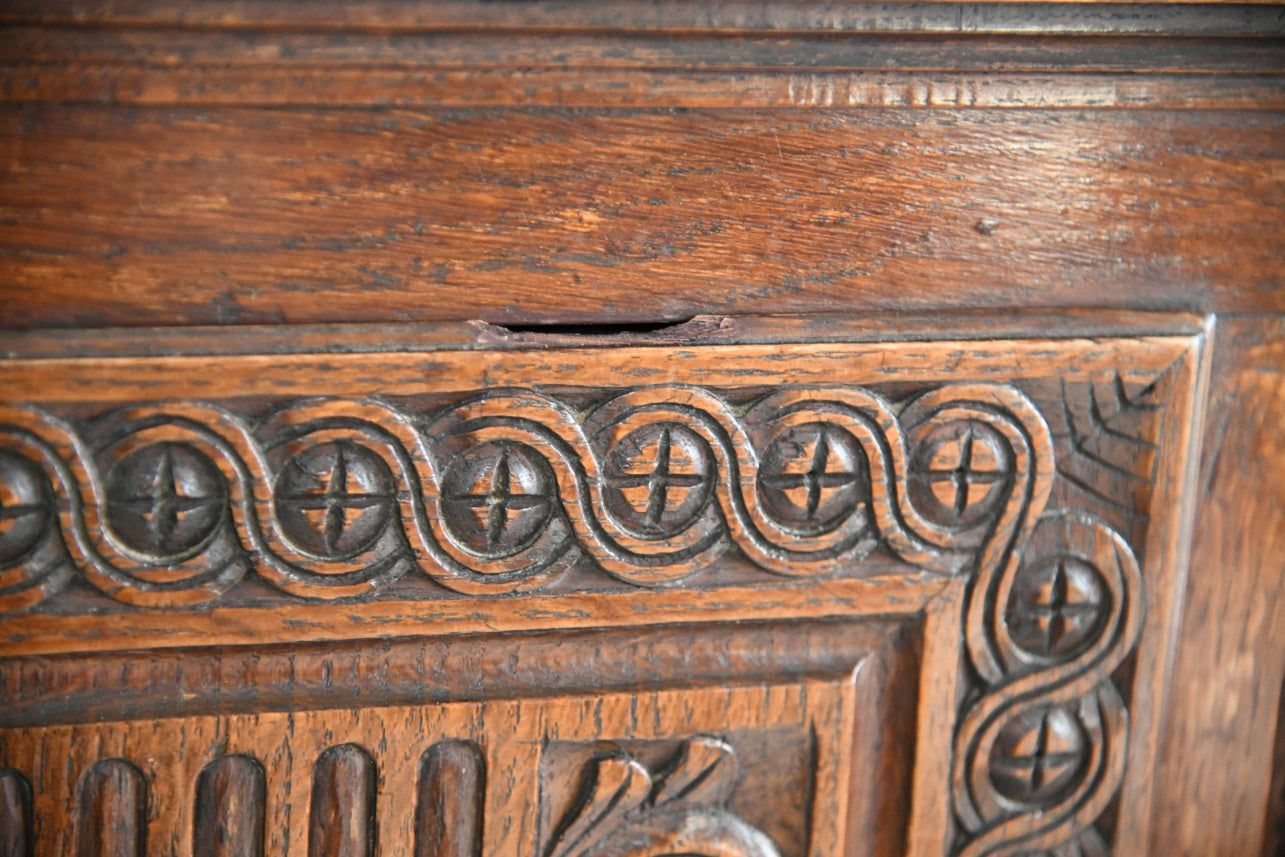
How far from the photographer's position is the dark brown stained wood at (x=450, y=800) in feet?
1.86

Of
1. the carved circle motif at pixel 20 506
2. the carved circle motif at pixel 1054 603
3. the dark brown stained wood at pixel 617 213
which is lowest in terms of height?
the carved circle motif at pixel 1054 603

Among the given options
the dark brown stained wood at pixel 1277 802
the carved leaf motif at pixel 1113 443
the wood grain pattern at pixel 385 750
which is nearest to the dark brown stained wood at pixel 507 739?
the wood grain pattern at pixel 385 750

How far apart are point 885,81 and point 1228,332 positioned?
258 millimetres

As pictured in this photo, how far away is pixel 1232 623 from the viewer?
642 mm

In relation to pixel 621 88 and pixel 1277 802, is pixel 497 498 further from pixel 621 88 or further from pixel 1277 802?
pixel 1277 802

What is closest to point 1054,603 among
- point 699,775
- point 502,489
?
point 699,775

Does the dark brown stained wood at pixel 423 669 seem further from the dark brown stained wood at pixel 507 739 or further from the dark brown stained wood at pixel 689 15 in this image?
the dark brown stained wood at pixel 689 15

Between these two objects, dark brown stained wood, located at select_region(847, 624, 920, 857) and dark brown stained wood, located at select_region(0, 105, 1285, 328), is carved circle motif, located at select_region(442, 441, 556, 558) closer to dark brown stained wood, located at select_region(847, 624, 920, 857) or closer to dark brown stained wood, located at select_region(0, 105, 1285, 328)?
dark brown stained wood, located at select_region(0, 105, 1285, 328)

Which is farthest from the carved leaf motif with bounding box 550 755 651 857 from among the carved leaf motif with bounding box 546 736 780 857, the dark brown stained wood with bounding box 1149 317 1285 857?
the dark brown stained wood with bounding box 1149 317 1285 857

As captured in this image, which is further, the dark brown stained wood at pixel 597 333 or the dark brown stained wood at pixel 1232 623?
the dark brown stained wood at pixel 1232 623

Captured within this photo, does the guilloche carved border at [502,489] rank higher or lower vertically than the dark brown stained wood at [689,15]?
lower

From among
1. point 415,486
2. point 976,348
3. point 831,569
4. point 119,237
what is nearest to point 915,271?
point 976,348

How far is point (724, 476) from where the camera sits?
1.85 ft

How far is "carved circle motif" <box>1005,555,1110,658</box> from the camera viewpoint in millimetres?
Answer: 611
